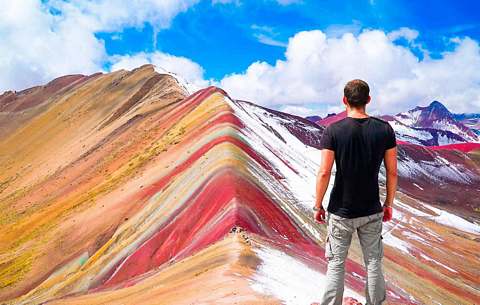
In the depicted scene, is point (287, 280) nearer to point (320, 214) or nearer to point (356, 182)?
point (320, 214)

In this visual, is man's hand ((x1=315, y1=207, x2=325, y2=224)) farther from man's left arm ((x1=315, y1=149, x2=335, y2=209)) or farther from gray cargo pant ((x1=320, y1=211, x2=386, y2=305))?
man's left arm ((x1=315, y1=149, x2=335, y2=209))

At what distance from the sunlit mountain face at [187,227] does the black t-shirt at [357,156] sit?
344 centimetres

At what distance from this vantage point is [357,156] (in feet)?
23.1

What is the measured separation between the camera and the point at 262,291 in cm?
1030

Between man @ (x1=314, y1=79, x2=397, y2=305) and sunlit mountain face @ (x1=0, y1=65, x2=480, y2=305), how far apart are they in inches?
109

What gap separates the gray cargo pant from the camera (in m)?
7.29

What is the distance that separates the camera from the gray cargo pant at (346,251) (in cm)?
729

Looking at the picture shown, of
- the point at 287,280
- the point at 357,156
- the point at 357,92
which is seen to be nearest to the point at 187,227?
the point at 287,280

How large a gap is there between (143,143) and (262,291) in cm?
3748

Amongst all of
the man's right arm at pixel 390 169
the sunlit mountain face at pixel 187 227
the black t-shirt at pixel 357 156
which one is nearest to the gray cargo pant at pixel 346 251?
the black t-shirt at pixel 357 156

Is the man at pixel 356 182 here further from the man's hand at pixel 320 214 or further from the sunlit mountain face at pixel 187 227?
the sunlit mountain face at pixel 187 227

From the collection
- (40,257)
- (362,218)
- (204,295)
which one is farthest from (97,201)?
(362,218)

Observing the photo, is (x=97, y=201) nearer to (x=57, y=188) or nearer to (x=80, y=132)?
(x=57, y=188)

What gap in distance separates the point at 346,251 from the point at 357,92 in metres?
2.36
